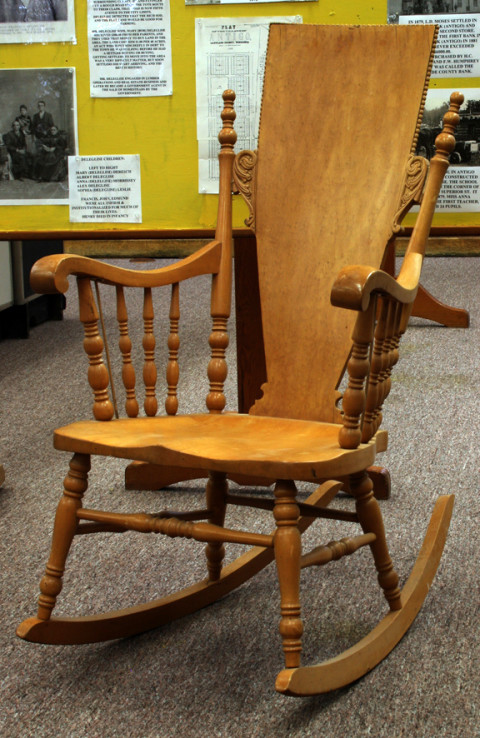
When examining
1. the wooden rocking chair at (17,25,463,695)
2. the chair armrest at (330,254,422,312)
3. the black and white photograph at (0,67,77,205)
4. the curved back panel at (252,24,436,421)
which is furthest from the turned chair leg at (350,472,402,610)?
the black and white photograph at (0,67,77,205)

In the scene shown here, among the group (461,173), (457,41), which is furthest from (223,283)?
(457,41)

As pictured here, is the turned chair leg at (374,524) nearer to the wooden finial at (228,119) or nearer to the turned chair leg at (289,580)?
the turned chair leg at (289,580)

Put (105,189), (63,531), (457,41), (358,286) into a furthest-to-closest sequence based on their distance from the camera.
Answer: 1. (105,189)
2. (457,41)
3. (63,531)
4. (358,286)

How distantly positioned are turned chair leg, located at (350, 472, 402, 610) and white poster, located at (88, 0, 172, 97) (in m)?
1.16

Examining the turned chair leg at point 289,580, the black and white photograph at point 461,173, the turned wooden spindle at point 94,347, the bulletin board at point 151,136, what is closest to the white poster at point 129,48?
the bulletin board at point 151,136

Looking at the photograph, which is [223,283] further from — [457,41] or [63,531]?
[457,41]

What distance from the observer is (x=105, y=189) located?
2.23m

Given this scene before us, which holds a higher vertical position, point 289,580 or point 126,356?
point 126,356

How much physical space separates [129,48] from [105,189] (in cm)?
34

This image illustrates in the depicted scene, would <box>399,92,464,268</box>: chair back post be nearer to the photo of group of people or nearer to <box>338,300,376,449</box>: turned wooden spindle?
<box>338,300,376,449</box>: turned wooden spindle

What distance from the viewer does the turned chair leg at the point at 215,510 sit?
1684mm

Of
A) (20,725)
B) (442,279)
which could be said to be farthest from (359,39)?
(442,279)

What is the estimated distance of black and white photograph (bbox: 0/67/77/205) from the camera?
2.21 m

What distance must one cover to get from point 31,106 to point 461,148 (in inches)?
41.2
